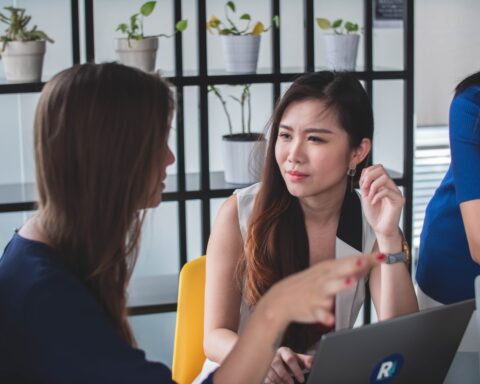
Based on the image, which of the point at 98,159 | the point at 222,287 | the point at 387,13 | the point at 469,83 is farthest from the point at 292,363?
the point at 387,13

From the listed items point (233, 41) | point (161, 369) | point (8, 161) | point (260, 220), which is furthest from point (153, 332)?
point (161, 369)

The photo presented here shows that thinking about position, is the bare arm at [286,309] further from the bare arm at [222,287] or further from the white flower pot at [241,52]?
the white flower pot at [241,52]

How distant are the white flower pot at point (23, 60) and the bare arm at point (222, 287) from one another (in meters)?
1.16

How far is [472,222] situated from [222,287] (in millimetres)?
651

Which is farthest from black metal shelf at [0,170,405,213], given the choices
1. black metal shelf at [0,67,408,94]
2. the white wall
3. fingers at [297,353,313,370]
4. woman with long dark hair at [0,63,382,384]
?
woman with long dark hair at [0,63,382,384]

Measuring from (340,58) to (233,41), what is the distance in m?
0.42

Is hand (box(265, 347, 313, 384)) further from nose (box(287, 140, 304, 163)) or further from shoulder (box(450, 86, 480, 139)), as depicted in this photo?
shoulder (box(450, 86, 480, 139))

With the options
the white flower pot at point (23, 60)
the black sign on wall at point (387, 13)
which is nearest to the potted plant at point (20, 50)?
the white flower pot at point (23, 60)

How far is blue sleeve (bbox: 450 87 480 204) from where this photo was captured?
2096mm

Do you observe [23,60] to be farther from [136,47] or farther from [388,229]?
[388,229]

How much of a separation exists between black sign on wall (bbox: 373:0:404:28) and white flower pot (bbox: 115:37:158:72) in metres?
1.18

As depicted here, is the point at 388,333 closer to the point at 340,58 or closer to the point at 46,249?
the point at 46,249

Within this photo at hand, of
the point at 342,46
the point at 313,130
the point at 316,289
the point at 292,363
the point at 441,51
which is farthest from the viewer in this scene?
the point at 441,51

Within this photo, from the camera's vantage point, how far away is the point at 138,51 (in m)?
2.99
